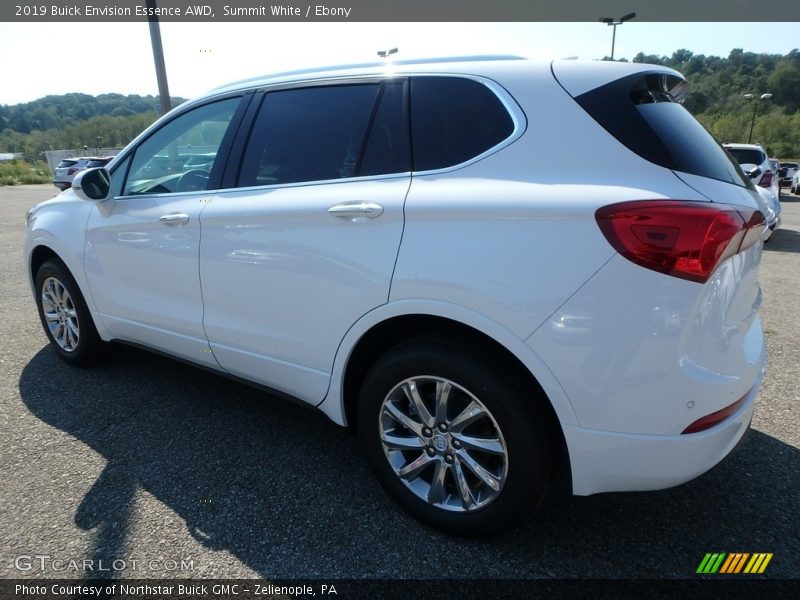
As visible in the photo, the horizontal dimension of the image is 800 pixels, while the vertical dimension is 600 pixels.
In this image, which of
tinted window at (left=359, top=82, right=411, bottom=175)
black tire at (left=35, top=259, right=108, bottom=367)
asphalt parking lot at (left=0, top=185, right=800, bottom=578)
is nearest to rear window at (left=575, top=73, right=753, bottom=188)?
tinted window at (left=359, top=82, right=411, bottom=175)

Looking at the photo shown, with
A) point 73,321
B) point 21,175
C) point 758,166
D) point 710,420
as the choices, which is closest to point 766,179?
point 758,166

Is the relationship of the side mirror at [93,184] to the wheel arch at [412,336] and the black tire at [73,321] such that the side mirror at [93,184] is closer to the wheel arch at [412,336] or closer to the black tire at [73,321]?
the black tire at [73,321]

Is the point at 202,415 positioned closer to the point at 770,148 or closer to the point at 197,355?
the point at 197,355

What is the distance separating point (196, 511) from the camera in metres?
2.46

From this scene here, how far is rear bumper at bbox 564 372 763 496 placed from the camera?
1807mm

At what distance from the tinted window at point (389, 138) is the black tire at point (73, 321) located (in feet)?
8.25

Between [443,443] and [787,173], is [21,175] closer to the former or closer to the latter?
[443,443]

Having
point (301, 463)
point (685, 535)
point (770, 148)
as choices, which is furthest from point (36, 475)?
point (770, 148)

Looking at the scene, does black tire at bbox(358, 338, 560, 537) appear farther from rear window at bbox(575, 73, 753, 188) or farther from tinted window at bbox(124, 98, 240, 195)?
tinted window at bbox(124, 98, 240, 195)

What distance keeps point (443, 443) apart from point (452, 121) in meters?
1.28

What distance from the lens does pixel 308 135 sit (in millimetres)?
2656

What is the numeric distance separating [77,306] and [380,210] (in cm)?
268

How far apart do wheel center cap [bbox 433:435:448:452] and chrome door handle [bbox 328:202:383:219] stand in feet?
3.00

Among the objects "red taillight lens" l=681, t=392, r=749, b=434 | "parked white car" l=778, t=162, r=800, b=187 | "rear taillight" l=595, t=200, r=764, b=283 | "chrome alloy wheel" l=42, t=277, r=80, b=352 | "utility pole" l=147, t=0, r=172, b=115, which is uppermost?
"utility pole" l=147, t=0, r=172, b=115
